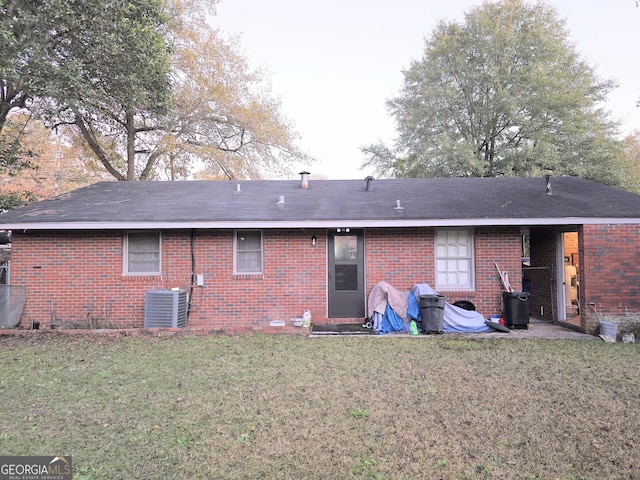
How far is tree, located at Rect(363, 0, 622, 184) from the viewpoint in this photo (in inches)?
734

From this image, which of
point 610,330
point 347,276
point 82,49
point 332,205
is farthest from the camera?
point 82,49

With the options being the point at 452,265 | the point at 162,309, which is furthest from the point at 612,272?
the point at 162,309

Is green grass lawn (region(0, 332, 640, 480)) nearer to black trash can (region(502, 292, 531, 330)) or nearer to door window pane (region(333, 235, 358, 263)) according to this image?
black trash can (region(502, 292, 531, 330))

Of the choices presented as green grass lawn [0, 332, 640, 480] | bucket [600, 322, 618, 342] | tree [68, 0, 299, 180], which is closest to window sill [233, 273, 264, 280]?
green grass lawn [0, 332, 640, 480]

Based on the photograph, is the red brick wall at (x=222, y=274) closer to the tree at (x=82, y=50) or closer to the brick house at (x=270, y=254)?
the brick house at (x=270, y=254)

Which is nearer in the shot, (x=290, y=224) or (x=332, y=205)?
(x=290, y=224)

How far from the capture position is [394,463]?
309cm

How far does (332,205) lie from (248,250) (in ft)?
7.61

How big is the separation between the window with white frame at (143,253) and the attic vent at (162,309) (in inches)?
33.0

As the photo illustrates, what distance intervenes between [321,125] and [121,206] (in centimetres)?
1634

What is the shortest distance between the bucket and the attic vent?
29.3ft

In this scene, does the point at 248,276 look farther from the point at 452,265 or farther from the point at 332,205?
the point at 452,265

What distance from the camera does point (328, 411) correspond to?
4.14m

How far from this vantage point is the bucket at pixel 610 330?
764 centimetres
